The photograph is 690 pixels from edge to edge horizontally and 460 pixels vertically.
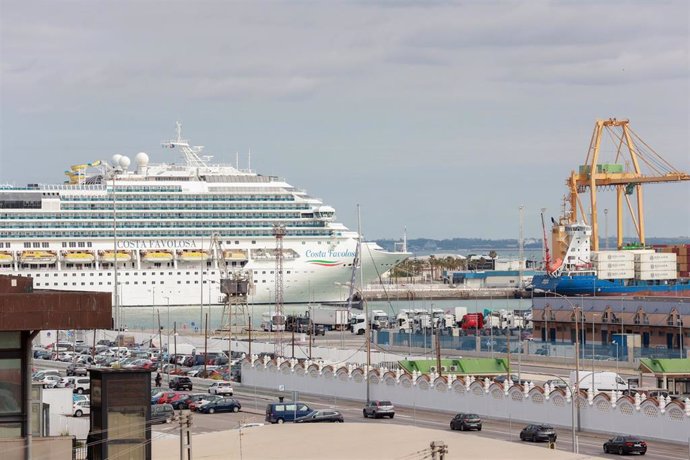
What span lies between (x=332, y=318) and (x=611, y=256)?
38.2 m

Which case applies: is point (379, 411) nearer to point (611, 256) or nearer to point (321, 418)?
point (321, 418)

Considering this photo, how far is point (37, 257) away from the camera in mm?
111812

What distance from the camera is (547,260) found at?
120250mm

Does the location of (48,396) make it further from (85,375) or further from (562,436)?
(85,375)

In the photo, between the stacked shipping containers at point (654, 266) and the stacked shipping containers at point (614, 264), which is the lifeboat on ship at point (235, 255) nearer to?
the stacked shipping containers at point (614, 264)

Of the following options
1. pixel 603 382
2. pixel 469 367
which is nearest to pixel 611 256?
pixel 469 367

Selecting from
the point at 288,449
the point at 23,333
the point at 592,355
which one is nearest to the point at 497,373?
the point at 592,355

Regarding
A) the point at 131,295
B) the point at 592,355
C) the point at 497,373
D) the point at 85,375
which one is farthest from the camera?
the point at 131,295

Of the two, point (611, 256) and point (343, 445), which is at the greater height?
point (611, 256)

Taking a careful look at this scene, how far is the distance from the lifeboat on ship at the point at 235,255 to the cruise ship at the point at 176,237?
0.30ft

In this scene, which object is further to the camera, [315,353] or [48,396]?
[315,353]

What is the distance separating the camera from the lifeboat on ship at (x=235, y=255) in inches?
4540

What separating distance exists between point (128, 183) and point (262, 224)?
11948 millimetres

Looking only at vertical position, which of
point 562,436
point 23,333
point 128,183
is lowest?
point 562,436
